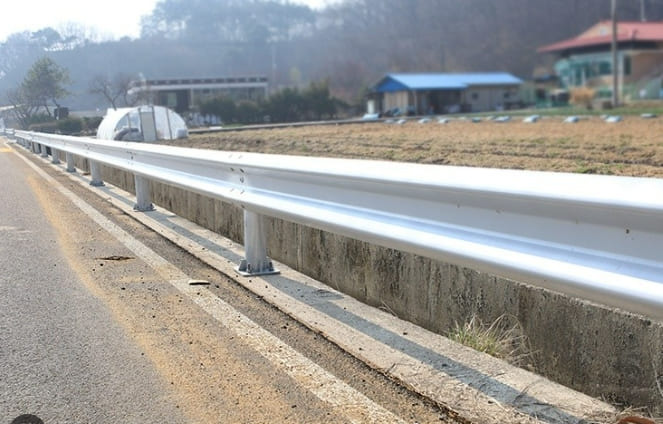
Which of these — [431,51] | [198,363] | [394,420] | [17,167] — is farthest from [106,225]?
[431,51]

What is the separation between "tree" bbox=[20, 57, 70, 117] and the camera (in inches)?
529

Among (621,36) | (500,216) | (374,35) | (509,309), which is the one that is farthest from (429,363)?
(374,35)

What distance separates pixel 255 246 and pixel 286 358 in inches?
73.7

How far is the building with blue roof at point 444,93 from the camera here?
69.4 meters

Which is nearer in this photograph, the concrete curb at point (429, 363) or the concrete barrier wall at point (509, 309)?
the concrete curb at point (429, 363)

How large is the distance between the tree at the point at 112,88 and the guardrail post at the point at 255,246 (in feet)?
28.3

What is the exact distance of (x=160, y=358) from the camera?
12.7 feet

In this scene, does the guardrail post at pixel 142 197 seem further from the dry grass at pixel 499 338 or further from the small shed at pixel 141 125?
the dry grass at pixel 499 338

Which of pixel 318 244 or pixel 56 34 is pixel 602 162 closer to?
pixel 318 244

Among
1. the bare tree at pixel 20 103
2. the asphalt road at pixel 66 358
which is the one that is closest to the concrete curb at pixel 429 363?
the asphalt road at pixel 66 358

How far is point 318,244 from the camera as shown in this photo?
5625 mm

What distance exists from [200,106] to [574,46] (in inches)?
1792

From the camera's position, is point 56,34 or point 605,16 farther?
point 605,16

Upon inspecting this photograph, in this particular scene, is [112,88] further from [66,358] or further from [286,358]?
[286,358]
